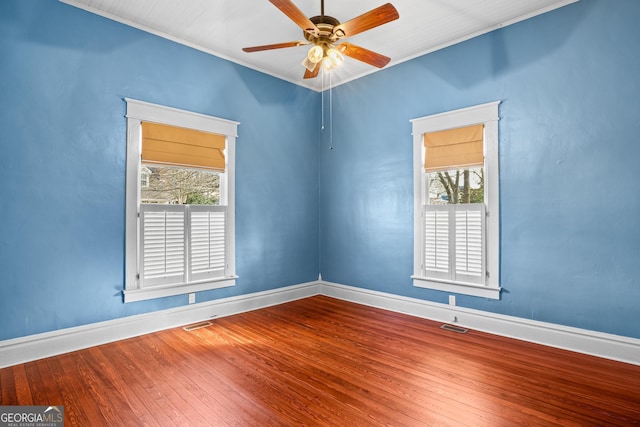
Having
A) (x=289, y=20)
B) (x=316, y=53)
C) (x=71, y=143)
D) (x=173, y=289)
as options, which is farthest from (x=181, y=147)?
(x=316, y=53)

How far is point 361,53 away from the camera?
3.04m

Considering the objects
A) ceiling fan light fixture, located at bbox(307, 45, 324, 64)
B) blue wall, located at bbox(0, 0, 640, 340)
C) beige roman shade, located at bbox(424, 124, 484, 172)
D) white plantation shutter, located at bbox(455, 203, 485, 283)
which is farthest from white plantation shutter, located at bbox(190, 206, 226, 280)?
white plantation shutter, located at bbox(455, 203, 485, 283)

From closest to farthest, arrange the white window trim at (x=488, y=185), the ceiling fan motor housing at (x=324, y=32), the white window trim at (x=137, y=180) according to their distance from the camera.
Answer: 1. the ceiling fan motor housing at (x=324, y=32)
2. the white window trim at (x=137, y=180)
3. the white window trim at (x=488, y=185)

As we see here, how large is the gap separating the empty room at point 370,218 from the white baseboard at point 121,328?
0.07 feet

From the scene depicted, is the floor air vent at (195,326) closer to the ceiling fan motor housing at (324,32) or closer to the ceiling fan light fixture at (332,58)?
the ceiling fan light fixture at (332,58)

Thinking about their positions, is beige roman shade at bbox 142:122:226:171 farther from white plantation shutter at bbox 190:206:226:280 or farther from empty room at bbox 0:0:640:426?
white plantation shutter at bbox 190:206:226:280

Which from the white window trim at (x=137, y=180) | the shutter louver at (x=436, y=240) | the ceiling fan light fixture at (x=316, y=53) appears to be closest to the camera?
the ceiling fan light fixture at (x=316, y=53)

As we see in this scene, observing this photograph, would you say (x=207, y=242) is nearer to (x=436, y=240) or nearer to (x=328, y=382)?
(x=328, y=382)

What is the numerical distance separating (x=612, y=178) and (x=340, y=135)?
11.0 ft

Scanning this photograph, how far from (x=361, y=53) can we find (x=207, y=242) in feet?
9.22

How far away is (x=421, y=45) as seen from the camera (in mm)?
4203

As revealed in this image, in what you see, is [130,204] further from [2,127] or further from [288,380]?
[288,380]

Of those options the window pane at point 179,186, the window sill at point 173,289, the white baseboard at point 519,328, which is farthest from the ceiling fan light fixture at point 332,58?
the white baseboard at point 519,328

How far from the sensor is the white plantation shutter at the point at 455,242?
Result: 152 inches
